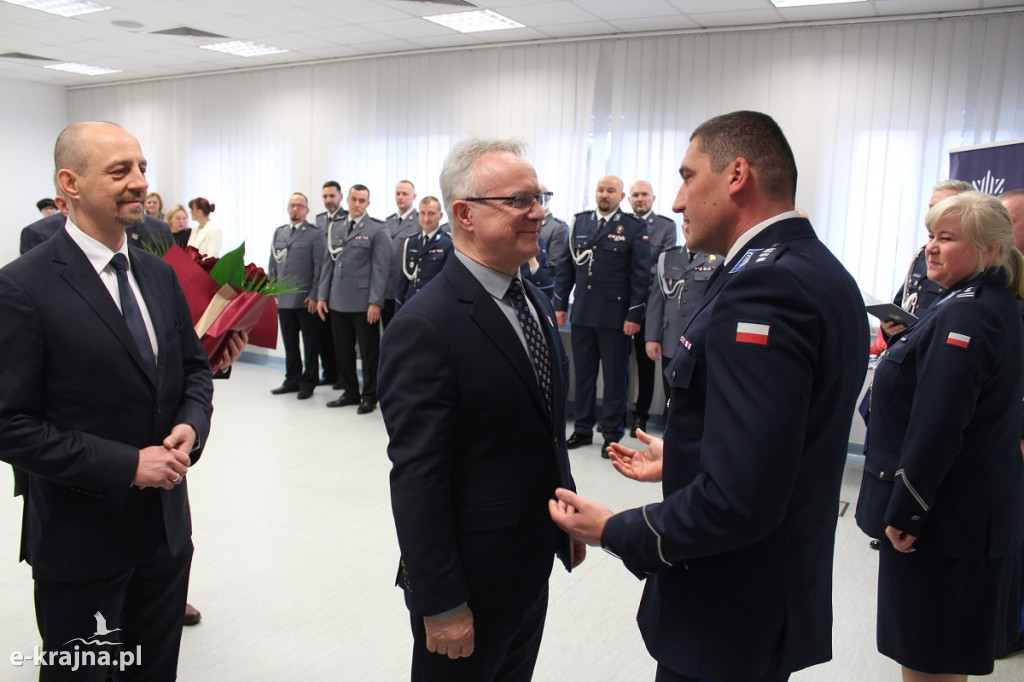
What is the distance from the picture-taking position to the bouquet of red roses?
2207 mm

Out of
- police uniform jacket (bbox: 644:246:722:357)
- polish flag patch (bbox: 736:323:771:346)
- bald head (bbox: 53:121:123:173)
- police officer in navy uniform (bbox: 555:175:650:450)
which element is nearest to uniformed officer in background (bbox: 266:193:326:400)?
police officer in navy uniform (bbox: 555:175:650:450)

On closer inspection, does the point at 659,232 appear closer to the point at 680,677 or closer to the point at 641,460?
the point at 641,460

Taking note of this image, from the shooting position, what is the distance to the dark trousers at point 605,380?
17.6 ft

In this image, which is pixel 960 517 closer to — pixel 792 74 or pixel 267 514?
pixel 267 514

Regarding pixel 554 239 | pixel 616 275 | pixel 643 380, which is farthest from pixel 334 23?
pixel 643 380

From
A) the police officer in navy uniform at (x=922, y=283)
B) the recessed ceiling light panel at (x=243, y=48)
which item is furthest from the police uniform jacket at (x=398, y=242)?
the police officer in navy uniform at (x=922, y=283)

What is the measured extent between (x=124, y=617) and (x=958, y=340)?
2.24 meters

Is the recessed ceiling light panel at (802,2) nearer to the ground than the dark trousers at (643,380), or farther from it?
farther from it

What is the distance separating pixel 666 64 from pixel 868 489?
5.22 metres

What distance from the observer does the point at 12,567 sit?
126 inches

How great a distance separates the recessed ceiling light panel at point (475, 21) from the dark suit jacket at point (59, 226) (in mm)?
3652

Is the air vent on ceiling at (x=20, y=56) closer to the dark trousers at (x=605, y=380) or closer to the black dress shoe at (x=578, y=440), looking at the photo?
the dark trousers at (x=605, y=380)

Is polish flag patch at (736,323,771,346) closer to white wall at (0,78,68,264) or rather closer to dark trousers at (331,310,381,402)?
dark trousers at (331,310,381,402)

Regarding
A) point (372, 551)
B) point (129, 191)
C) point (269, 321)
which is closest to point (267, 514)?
point (372, 551)
